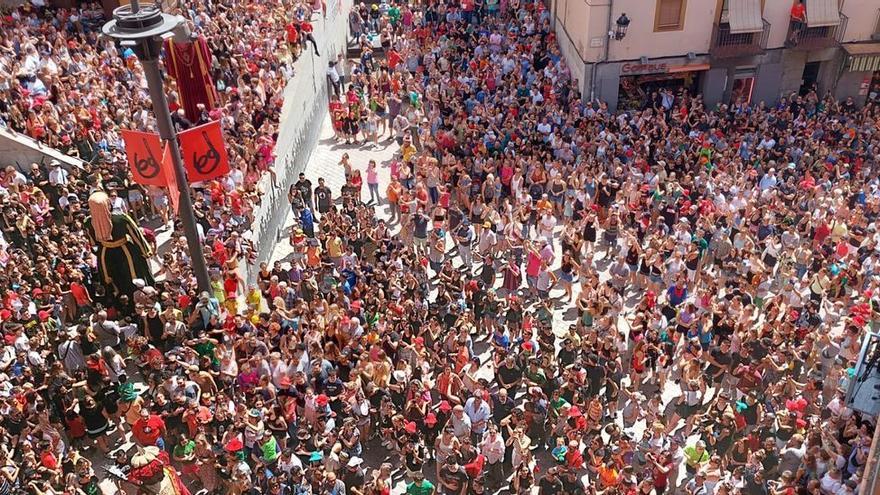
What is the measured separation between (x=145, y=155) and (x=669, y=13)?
17093 millimetres

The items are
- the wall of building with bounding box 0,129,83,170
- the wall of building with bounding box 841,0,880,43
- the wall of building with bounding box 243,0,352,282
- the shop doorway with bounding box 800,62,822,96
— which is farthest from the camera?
the shop doorway with bounding box 800,62,822,96

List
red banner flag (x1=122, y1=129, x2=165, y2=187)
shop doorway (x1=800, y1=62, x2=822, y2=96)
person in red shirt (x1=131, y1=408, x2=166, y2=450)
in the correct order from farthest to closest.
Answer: shop doorway (x1=800, y1=62, x2=822, y2=96) < red banner flag (x1=122, y1=129, x2=165, y2=187) < person in red shirt (x1=131, y1=408, x2=166, y2=450)

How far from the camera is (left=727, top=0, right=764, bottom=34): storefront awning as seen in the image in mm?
23812

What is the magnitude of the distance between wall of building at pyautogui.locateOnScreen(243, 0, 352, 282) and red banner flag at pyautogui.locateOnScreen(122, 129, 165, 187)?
3.88 m

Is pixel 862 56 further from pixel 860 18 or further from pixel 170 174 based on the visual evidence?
pixel 170 174

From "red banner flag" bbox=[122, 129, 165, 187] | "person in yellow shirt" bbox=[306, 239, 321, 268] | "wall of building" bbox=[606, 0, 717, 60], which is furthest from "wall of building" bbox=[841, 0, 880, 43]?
"red banner flag" bbox=[122, 129, 165, 187]

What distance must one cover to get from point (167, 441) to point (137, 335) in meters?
2.33

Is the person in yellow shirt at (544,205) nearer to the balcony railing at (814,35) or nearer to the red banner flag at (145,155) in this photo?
the red banner flag at (145,155)

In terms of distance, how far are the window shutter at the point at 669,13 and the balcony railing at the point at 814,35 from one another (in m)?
3.58

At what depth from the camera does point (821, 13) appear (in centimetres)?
2417

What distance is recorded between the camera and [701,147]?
68.1 feet

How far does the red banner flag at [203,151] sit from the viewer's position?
42.1 feet

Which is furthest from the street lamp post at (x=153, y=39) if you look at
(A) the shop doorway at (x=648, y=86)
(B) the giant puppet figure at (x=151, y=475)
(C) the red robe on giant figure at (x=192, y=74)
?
(A) the shop doorway at (x=648, y=86)

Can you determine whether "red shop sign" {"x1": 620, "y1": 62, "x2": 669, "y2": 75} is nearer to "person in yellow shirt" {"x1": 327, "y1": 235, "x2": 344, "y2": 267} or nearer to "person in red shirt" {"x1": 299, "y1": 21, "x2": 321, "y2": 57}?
"person in red shirt" {"x1": 299, "y1": 21, "x2": 321, "y2": 57}
